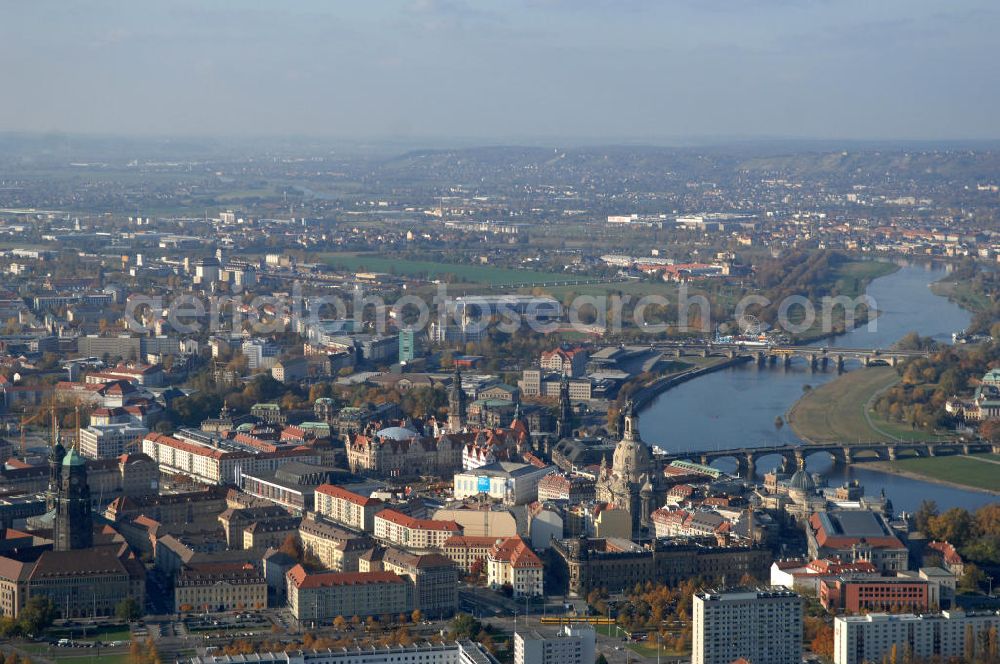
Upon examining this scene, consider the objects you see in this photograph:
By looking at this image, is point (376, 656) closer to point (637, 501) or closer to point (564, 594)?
point (564, 594)

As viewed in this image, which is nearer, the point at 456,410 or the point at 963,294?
the point at 456,410

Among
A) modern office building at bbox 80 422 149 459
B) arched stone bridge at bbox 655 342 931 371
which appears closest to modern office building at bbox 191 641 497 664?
modern office building at bbox 80 422 149 459

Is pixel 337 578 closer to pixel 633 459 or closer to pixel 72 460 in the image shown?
pixel 72 460

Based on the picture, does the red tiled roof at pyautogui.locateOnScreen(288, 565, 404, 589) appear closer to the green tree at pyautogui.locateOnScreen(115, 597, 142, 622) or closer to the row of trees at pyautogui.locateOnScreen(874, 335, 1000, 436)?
the green tree at pyautogui.locateOnScreen(115, 597, 142, 622)

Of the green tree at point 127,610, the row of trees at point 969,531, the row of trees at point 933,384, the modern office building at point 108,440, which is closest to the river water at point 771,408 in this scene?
the row of trees at point 933,384

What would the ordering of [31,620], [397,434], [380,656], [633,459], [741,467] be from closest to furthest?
[380,656] < [31,620] < [633,459] < [397,434] < [741,467]

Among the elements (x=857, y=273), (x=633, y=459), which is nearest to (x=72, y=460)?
(x=633, y=459)
